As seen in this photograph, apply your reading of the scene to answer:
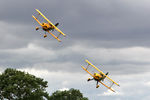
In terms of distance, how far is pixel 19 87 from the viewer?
313 feet

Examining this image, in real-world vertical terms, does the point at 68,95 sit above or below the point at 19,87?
above

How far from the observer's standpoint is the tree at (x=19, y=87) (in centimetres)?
9462

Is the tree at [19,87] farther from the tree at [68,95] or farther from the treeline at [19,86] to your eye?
the tree at [68,95]

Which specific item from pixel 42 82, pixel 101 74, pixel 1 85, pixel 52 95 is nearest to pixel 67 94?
pixel 52 95

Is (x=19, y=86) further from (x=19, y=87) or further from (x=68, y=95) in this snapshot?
(x=68, y=95)

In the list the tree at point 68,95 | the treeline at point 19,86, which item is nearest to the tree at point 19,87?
the treeline at point 19,86

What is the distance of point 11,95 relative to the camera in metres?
95.4

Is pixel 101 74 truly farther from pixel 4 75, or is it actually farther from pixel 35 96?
pixel 4 75

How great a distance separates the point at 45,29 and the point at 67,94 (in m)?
53.9

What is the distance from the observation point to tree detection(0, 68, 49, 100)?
310 ft

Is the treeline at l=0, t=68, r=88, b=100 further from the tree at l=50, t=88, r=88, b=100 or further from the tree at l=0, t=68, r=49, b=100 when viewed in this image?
the tree at l=50, t=88, r=88, b=100

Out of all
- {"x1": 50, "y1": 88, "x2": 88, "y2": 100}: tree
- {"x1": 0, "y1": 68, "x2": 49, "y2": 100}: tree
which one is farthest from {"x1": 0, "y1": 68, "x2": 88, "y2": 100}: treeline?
{"x1": 50, "y1": 88, "x2": 88, "y2": 100}: tree

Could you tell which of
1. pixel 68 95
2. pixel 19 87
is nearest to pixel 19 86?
pixel 19 87

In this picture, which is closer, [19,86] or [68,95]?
[19,86]
